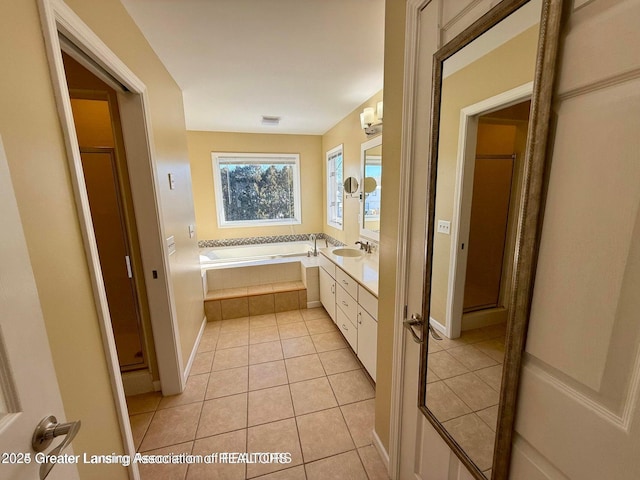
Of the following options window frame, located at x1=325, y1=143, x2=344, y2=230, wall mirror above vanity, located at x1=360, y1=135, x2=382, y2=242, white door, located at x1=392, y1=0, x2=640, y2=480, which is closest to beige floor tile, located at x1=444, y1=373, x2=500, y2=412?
white door, located at x1=392, y1=0, x2=640, y2=480

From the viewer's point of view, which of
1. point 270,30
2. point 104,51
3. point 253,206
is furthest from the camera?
point 253,206

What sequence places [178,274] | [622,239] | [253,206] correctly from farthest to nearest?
[253,206] → [178,274] → [622,239]

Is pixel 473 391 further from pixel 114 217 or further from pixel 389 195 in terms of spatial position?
pixel 114 217

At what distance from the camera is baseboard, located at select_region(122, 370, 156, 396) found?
76.7 inches

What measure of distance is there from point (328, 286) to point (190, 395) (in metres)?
1.61

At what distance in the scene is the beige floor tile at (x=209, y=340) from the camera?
253 cm

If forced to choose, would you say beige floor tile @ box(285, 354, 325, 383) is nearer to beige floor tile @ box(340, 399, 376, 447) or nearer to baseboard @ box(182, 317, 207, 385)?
beige floor tile @ box(340, 399, 376, 447)

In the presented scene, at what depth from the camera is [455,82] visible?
2.68 feet

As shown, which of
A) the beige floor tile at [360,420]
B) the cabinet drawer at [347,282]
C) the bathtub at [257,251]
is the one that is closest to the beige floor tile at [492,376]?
the beige floor tile at [360,420]

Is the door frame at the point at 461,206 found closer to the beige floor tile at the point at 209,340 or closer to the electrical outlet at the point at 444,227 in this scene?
the electrical outlet at the point at 444,227

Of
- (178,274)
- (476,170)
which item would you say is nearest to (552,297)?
(476,170)

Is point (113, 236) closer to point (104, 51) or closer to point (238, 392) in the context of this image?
point (104, 51)

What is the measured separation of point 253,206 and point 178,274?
249 cm

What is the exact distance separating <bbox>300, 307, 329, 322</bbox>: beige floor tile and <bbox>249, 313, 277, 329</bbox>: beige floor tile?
374 mm
